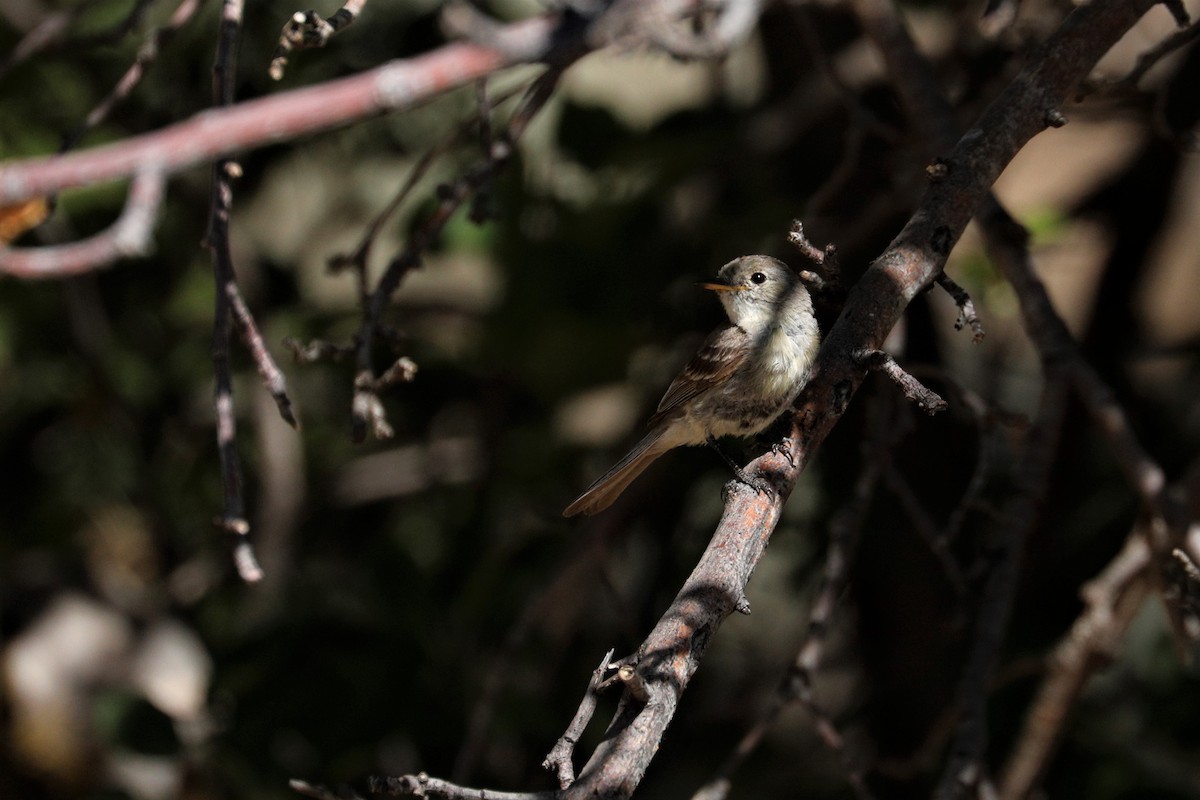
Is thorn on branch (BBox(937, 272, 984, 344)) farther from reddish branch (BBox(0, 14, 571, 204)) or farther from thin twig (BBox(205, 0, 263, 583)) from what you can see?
thin twig (BBox(205, 0, 263, 583))

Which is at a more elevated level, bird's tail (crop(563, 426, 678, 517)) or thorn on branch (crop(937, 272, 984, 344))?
thorn on branch (crop(937, 272, 984, 344))

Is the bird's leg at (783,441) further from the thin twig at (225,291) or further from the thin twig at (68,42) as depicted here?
the thin twig at (68,42)

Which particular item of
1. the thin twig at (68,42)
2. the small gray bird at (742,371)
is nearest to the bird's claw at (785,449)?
the small gray bird at (742,371)

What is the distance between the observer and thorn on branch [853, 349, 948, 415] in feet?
6.23

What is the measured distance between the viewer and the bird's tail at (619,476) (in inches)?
122

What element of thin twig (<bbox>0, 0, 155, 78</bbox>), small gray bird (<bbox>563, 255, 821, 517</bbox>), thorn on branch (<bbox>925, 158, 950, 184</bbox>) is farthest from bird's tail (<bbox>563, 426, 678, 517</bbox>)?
thin twig (<bbox>0, 0, 155, 78</bbox>)

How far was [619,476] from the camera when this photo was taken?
10.5 feet

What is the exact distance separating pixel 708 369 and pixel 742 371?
0.32 ft

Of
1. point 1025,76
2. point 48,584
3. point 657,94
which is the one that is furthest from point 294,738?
point 657,94

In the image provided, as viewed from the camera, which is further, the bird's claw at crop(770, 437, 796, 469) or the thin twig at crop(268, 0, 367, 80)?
the bird's claw at crop(770, 437, 796, 469)

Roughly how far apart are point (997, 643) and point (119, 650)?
280cm

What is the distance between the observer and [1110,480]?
13.6ft

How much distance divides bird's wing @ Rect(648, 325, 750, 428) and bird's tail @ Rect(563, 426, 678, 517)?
56 mm

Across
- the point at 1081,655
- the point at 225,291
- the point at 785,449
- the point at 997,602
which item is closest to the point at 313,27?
the point at 225,291
